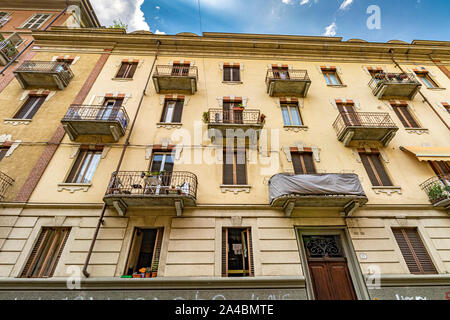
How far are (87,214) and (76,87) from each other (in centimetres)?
907

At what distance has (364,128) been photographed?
36.6 feet

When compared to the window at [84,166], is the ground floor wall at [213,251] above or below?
below

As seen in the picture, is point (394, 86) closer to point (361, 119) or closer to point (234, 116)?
point (361, 119)

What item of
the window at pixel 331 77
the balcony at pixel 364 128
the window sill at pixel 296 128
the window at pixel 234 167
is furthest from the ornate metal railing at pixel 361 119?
the window at pixel 234 167

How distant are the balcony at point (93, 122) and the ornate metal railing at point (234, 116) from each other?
15.5 feet

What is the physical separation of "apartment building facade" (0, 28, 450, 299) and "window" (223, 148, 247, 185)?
6cm

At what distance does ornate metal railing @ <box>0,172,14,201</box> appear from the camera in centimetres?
944

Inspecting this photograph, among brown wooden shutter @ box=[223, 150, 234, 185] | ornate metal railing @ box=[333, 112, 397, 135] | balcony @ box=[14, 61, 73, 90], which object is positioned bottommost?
brown wooden shutter @ box=[223, 150, 234, 185]

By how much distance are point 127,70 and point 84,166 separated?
805 centimetres

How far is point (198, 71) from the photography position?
50.0ft

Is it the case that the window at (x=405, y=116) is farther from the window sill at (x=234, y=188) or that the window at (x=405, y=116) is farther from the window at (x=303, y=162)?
the window sill at (x=234, y=188)

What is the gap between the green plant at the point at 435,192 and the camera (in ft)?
31.2

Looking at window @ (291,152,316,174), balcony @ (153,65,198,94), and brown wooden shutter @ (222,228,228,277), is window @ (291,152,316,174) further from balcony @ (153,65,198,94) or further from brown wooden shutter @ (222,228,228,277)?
balcony @ (153,65,198,94)

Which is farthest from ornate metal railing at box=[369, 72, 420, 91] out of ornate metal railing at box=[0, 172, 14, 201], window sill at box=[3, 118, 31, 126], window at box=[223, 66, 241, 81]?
window sill at box=[3, 118, 31, 126]
